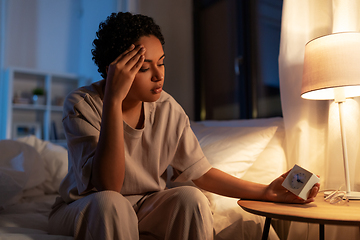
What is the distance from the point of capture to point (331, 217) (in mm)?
741

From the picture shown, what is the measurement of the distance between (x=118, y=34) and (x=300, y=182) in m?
0.72

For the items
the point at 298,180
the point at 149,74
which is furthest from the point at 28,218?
the point at 298,180

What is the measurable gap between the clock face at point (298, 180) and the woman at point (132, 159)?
49 mm

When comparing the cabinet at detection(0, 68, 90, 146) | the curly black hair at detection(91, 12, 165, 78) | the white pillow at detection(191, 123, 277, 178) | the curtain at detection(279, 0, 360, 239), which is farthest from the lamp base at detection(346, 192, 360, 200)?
the cabinet at detection(0, 68, 90, 146)

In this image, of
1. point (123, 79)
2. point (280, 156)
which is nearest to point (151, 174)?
point (123, 79)

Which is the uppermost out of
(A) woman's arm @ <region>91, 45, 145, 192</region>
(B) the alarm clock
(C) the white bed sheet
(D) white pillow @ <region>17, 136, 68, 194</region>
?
(A) woman's arm @ <region>91, 45, 145, 192</region>

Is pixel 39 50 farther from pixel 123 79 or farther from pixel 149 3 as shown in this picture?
pixel 123 79

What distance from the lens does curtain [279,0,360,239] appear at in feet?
3.62

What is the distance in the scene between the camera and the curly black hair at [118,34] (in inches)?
36.8

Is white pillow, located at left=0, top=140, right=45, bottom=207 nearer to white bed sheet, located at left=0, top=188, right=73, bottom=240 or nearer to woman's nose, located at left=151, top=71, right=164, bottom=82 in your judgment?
white bed sheet, located at left=0, top=188, right=73, bottom=240

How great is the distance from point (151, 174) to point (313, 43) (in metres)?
0.72

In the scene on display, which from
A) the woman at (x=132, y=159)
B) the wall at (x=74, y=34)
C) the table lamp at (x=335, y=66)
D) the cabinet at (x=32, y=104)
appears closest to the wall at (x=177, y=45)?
the wall at (x=74, y=34)

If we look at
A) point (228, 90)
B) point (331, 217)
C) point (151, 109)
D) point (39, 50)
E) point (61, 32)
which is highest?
point (61, 32)

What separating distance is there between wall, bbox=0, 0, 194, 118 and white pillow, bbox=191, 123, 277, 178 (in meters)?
1.20
